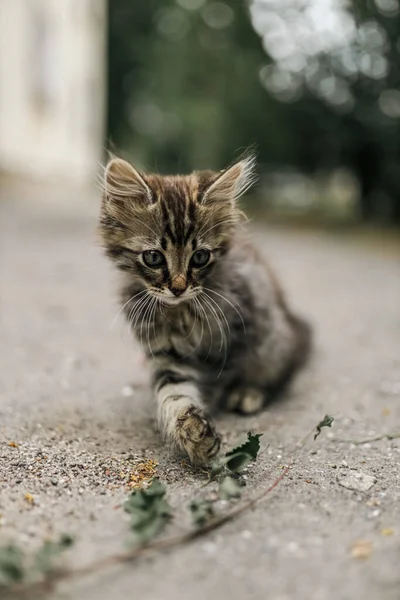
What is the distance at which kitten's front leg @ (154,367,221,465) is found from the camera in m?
2.51

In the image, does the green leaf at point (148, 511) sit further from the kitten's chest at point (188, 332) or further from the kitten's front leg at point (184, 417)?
the kitten's chest at point (188, 332)

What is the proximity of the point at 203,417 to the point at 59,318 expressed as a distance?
281cm

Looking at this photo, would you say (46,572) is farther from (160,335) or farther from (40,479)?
(160,335)

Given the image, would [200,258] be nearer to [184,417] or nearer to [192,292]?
[192,292]

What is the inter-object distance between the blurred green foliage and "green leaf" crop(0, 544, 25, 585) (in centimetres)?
922

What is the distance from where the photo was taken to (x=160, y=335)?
3064mm

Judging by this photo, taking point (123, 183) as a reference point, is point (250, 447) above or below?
below

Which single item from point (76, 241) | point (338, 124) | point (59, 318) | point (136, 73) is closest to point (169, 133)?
point (136, 73)

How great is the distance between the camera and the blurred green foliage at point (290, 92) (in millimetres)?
9781

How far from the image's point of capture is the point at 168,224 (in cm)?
283

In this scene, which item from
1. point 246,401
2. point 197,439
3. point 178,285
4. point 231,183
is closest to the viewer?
point 197,439

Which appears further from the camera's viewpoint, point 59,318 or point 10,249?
point 10,249

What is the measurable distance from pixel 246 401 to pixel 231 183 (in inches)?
42.1

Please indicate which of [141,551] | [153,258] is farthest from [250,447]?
[153,258]
